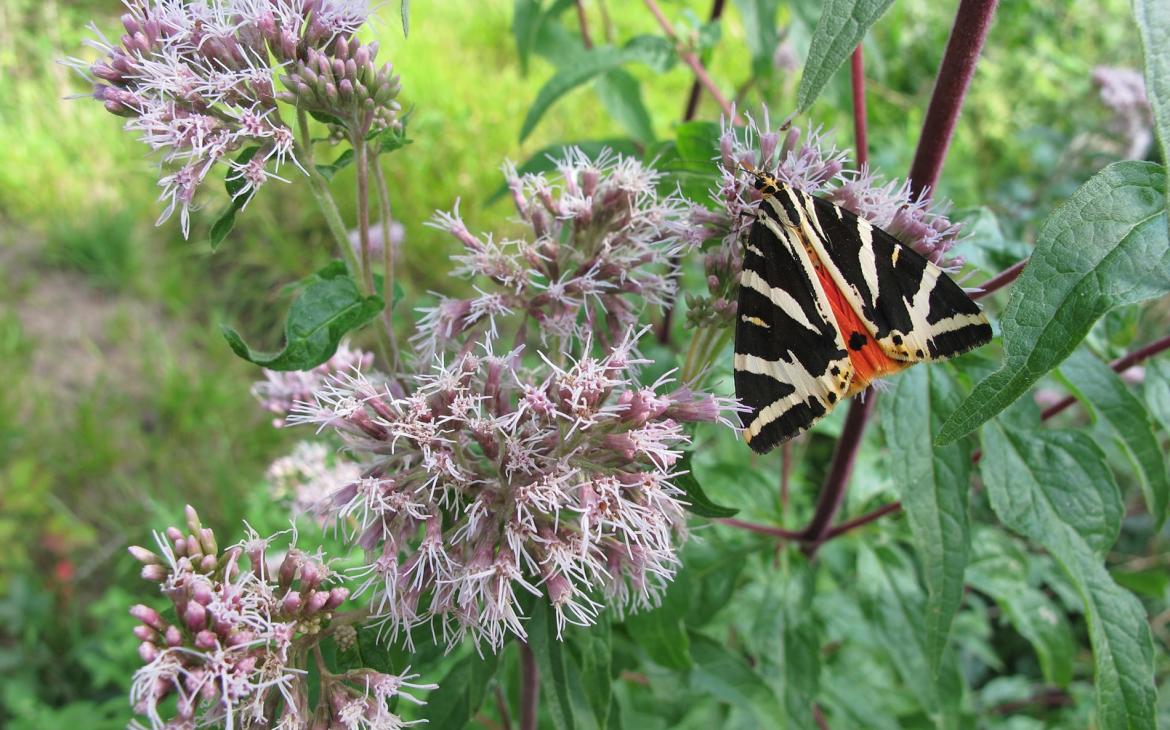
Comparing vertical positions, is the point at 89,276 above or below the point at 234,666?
above

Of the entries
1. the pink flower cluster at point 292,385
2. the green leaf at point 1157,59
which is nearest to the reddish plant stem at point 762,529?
the pink flower cluster at point 292,385

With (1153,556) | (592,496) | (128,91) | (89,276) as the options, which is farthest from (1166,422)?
(89,276)

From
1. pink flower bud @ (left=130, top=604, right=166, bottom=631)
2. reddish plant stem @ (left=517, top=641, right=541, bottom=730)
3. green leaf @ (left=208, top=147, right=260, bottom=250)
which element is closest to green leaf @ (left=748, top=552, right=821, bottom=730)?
reddish plant stem @ (left=517, top=641, right=541, bottom=730)

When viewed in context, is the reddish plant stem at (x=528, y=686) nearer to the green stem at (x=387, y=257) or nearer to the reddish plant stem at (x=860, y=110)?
the green stem at (x=387, y=257)

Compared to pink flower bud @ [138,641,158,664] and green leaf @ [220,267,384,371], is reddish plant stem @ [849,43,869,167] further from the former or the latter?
pink flower bud @ [138,641,158,664]

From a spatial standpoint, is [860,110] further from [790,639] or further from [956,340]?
[790,639]

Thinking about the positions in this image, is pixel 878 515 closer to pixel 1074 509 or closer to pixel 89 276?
pixel 1074 509
